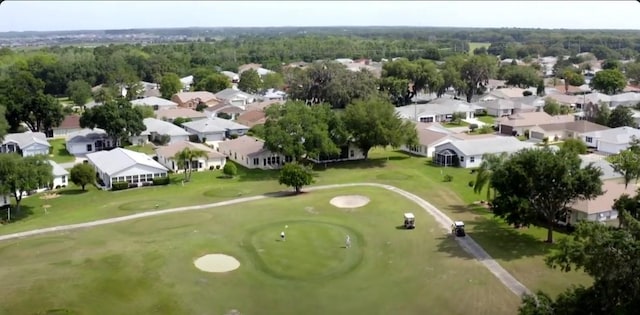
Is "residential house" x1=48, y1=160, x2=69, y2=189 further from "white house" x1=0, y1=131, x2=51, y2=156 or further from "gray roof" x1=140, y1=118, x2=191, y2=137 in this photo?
"gray roof" x1=140, y1=118, x2=191, y2=137

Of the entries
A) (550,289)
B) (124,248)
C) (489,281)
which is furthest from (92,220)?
(550,289)

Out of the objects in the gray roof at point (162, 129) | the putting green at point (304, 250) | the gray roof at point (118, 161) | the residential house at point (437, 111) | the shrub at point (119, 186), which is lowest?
the shrub at point (119, 186)

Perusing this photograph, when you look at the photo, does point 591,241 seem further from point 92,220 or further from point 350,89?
point 350,89

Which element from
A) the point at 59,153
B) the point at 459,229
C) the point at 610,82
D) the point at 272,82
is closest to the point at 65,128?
the point at 59,153

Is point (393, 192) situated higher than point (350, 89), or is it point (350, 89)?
point (350, 89)

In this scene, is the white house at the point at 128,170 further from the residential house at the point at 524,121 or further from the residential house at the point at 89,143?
the residential house at the point at 524,121

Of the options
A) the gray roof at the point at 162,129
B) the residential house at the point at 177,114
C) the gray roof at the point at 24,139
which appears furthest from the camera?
the residential house at the point at 177,114

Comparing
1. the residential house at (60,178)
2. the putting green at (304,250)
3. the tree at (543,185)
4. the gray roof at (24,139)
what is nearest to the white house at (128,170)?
the residential house at (60,178)
